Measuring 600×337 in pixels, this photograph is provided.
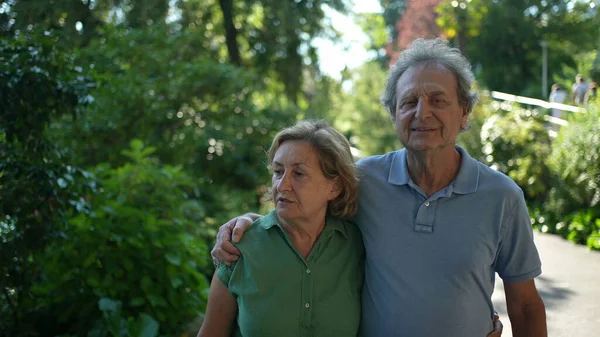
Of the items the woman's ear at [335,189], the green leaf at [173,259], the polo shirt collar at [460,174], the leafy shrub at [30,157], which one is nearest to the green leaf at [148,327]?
the green leaf at [173,259]

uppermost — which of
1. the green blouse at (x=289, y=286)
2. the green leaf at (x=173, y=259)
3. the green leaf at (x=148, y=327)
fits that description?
the green blouse at (x=289, y=286)

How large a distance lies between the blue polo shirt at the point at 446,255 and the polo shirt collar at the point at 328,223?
0.33 feet

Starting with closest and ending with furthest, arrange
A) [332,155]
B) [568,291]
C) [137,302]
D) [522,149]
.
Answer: [332,155]
[137,302]
[568,291]
[522,149]

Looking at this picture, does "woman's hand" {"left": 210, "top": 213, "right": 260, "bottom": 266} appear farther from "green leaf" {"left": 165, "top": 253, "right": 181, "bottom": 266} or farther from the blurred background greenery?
"green leaf" {"left": 165, "top": 253, "right": 181, "bottom": 266}

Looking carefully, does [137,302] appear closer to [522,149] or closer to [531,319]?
[531,319]

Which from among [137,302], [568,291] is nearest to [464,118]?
[137,302]

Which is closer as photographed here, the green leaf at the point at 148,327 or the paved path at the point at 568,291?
the green leaf at the point at 148,327

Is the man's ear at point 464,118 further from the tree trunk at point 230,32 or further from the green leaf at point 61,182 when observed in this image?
the tree trunk at point 230,32

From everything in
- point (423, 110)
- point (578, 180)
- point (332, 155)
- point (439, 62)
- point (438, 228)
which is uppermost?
point (439, 62)

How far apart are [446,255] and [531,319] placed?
0.45 m

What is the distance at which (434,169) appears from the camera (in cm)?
239

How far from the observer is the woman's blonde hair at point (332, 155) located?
91.3 inches

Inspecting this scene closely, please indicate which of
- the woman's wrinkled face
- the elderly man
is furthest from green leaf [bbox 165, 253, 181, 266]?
the woman's wrinkled face

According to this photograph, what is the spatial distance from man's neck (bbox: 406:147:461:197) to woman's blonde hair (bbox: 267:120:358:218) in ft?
0.76
